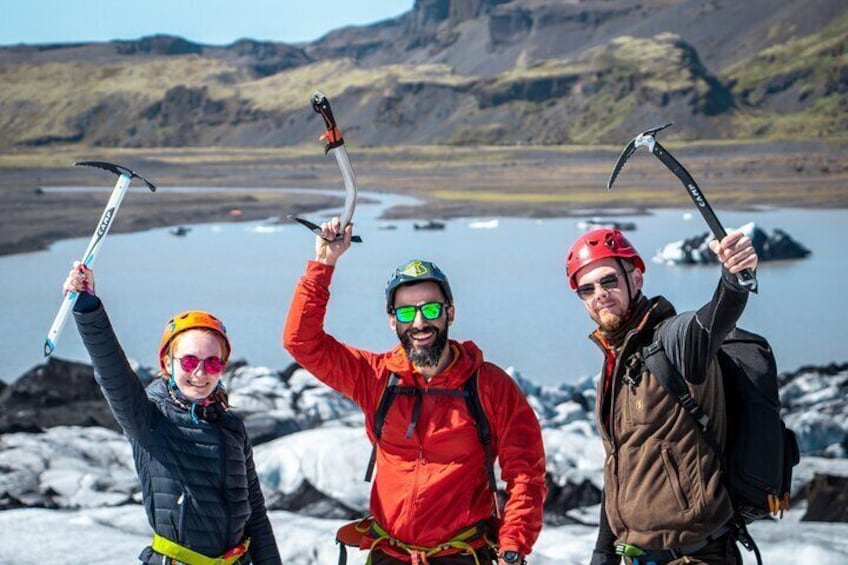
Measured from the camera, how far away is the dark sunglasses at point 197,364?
2868mm

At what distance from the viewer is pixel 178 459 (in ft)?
Answer: 9.47

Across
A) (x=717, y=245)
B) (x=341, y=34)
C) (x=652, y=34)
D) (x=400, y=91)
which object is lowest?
(x=717, y=245)

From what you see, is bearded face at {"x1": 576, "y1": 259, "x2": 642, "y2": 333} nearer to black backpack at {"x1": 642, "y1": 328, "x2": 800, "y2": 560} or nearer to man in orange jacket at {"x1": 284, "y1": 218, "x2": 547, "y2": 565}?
black backpack at {"x1": 642, "y1": 328, "x2": 800, "y2": 560}

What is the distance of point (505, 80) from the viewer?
→ 78.8 meters

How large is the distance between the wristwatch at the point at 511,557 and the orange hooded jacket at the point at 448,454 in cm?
5

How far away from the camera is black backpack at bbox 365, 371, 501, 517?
9.82ft

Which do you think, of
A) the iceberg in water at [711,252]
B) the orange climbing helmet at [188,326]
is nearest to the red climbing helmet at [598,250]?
the orange climbing helmet at [188,326]

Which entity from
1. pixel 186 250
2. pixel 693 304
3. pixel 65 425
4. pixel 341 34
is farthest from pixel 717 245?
pixel 341 34

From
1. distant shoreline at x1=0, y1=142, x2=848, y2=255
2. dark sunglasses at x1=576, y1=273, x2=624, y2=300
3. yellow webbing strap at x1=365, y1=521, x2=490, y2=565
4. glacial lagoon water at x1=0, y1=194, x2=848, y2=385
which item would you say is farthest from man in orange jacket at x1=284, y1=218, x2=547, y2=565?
distant shoreline at x1=0, y1=142, x2=848, y2=255

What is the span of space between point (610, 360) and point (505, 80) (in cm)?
7736

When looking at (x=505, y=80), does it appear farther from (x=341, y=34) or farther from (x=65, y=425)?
(x=65, y=425)

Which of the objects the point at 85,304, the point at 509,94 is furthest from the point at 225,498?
the point at 509,94

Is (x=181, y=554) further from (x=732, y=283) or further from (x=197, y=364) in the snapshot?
(x=732, y=283)

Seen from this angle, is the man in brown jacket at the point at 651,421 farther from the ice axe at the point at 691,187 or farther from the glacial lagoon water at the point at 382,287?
the glacial lagoon water at the point at 382,287
